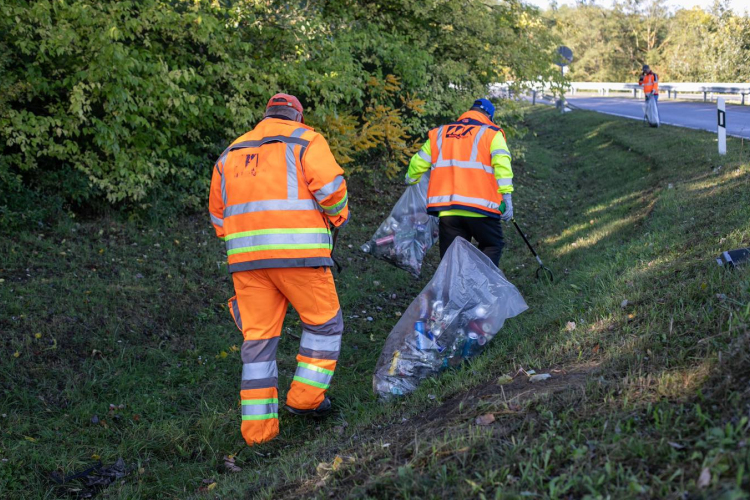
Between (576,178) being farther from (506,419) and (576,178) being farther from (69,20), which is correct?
(506,419)

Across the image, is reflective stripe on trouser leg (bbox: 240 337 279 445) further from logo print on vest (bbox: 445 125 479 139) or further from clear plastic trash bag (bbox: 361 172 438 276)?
clear plastic trash bag (bbox: 361 172 438 276)

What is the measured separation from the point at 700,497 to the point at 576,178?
43.1 ft

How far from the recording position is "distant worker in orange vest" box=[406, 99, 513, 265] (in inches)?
221

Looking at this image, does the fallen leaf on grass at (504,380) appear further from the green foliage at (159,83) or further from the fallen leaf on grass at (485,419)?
the green foliage at (159,83)

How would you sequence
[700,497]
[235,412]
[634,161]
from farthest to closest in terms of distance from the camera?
[634,161]
[235,412]
[700,497]

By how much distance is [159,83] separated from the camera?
23.6 ft

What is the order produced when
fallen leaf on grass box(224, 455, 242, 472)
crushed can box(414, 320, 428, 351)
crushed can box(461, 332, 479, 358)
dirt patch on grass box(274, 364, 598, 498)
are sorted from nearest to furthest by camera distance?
dirt patch on grass box(274, 364, 598, 498) < fallen leaf on grass box(224, 455, 242, 472) < crushed can box(414, 320, 428, 351) < crushed can box(461, 332, 479, 358)

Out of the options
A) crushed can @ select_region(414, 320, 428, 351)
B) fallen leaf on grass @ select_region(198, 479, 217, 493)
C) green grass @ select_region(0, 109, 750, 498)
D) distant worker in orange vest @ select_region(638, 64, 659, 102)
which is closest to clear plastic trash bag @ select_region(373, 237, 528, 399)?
crushed can @ select_region(414, 320, 428, 351)

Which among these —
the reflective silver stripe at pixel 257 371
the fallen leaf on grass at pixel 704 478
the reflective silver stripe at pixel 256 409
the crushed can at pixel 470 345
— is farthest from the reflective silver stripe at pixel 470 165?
the fallen leaf on grass at pixel 704 478

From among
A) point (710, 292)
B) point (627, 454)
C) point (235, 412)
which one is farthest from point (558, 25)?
point (627, 454)

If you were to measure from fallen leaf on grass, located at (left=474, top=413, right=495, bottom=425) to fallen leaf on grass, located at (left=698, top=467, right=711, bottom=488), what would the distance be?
1.04 meters

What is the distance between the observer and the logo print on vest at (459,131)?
5672 mm

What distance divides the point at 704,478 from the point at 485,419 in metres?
1.09

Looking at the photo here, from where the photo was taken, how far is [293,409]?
14.4 ft
